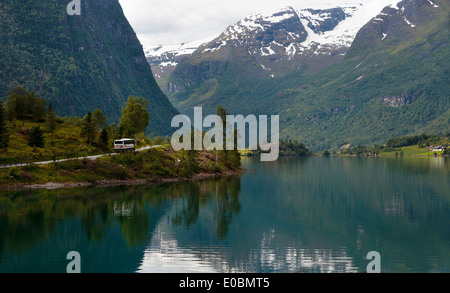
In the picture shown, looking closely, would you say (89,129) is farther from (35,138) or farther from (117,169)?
(117,169)

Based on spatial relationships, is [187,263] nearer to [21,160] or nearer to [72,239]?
[72,239]

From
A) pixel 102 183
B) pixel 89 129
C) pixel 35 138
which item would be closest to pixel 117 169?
pixel 102 183

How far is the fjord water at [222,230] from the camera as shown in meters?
47.1

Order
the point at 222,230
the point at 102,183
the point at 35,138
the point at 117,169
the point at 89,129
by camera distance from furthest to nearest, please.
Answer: the point at 89,129 < the point at 117,169 < the point at 35,138 < the point at 102,183 < the point at 222,230

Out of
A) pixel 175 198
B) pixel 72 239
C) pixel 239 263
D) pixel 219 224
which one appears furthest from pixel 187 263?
pixel 175 198

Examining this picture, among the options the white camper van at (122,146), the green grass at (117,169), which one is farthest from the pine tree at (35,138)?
the white camper van at (122,146)

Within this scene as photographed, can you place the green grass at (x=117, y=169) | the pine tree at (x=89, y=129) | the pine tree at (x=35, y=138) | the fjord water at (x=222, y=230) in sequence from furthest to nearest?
the pine tree at (x=89, y=129) → the pine tree at (x=35, y=138) → the green grass at (x=117, y=169) → the fjord water at (x=222, y=230)

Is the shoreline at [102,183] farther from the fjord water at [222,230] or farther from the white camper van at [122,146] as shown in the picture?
the white camper van at [122,146]

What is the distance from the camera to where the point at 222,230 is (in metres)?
64.2

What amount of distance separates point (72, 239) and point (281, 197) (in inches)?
2070

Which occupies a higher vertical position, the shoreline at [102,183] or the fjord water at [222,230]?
the shoreline at [102,183]

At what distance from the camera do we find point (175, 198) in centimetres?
9338

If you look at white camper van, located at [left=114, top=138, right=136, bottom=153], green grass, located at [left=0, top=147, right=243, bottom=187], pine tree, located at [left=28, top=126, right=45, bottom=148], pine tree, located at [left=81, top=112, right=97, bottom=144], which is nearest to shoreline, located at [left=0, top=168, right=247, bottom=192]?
green grass, located at [left=0, top=147, right=243, bottom=187]

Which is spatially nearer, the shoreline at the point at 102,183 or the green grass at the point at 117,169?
the shoreline at the point at 102,183
